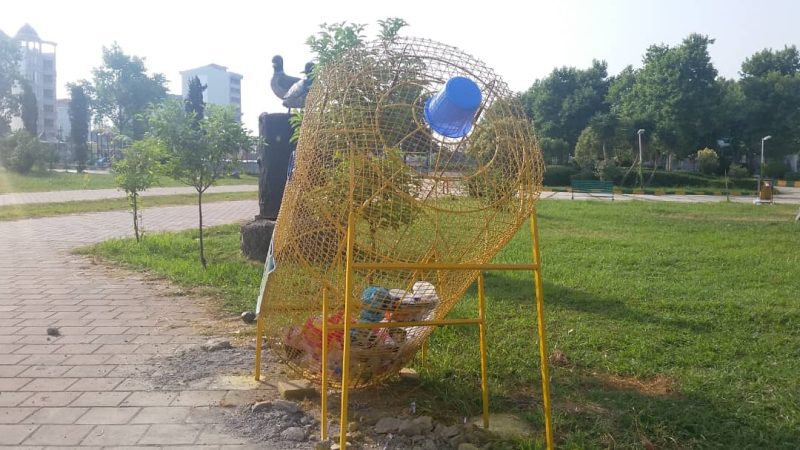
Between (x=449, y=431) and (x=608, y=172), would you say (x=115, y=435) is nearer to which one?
(x=449, y=431)

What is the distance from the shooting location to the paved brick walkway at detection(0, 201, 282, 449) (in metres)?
3.79

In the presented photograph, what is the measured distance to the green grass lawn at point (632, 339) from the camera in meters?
3.97

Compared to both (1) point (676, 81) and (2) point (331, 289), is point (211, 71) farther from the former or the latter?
(2) point (331, 289)

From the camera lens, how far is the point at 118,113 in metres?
65.4

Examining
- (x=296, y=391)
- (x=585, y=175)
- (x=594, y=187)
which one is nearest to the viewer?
(x=296, y=391)

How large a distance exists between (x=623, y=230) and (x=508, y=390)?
33.1 feet

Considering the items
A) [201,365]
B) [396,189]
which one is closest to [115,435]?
[201,365]

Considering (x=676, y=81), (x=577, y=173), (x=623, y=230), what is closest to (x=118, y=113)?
(x=577, y=173)

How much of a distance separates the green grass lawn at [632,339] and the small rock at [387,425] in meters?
0.40

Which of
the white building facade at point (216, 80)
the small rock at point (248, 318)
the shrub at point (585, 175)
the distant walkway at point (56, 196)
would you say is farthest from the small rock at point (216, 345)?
the white building facade at point (216, 80)

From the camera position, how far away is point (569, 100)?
55.8 metres

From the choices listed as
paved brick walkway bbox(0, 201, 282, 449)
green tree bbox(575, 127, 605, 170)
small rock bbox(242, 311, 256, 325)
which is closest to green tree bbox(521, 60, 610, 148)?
green tree bbox(575, 127, 605, 170)

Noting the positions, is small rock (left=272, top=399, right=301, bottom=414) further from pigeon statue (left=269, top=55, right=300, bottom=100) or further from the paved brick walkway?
pigeon statue (left=269, top=55, right=300, bottom=100)

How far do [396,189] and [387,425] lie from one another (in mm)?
1329
